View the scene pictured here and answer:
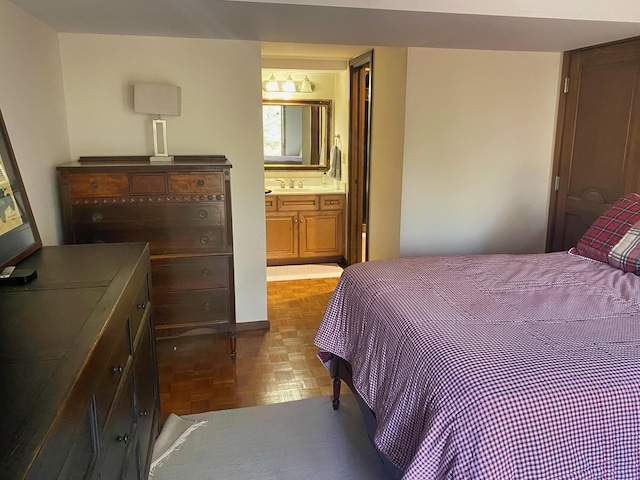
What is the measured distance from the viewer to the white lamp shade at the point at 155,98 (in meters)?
3.03

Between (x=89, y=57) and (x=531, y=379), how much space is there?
3047mm

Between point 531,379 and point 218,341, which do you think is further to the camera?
point 218,341

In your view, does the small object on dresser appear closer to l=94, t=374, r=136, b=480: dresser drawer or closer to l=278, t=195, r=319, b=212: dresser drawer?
l=94, t=374, r=136, b=480: dresser drawer

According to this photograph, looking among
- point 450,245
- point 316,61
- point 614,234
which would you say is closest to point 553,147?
point 450,245

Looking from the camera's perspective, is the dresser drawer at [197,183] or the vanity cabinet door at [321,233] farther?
the vanity cabinet door at [321,233]

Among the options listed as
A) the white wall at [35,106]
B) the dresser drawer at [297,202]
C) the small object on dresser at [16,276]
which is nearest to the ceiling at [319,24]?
the white wall at [35,106]

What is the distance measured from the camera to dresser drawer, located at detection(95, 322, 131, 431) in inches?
45.0

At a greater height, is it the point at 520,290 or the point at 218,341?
the point at 520,290

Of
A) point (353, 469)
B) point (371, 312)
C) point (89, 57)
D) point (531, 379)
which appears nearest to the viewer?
point (531, 379)

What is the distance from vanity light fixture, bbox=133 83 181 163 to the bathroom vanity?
6.73 feet

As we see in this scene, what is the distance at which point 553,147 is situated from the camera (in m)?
3.77

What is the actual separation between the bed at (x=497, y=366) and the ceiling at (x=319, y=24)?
1.28m

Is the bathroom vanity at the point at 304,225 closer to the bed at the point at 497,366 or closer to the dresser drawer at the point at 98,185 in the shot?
the dresser drawer at the point at 98,185

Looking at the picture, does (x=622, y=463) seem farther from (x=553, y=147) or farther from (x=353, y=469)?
(x=553, y=147)
